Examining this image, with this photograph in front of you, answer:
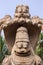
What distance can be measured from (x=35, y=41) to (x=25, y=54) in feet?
2.37

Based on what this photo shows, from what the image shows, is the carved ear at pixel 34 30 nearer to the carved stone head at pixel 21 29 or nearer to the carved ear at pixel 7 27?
the carved stone head at pixel 21 29

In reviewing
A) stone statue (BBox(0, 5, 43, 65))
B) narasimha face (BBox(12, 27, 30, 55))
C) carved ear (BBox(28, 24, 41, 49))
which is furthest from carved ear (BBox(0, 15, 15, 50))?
carved ear (BBox(28, 24, 41, 49))

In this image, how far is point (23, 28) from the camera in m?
7.68

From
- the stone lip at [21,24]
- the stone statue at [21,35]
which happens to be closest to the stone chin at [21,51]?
the stone statue at [21,35]

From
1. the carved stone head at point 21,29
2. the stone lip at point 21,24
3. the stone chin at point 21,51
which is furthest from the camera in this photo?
the stone lip at point 21,24

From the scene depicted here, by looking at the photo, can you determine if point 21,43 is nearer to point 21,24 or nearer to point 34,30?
point 21,24

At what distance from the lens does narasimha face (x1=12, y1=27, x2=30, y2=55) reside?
24.1 feet

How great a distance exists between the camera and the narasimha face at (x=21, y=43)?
735 cm

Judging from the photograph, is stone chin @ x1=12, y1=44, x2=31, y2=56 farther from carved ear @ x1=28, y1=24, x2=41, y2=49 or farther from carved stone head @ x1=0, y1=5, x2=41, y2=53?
carved ear @ x1=28, y1=24, x2=41, y2=49

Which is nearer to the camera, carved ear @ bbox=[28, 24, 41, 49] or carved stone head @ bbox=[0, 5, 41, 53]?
carved stone head @ bbox=[0, 5, 41, 53]

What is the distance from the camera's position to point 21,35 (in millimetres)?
7516

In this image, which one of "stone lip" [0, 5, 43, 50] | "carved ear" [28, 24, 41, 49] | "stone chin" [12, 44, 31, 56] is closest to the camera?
"stone chin" [12, 44, 31, 56]

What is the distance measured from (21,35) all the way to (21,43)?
230 millimetres

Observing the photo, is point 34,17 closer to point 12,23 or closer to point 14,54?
point 12,23
